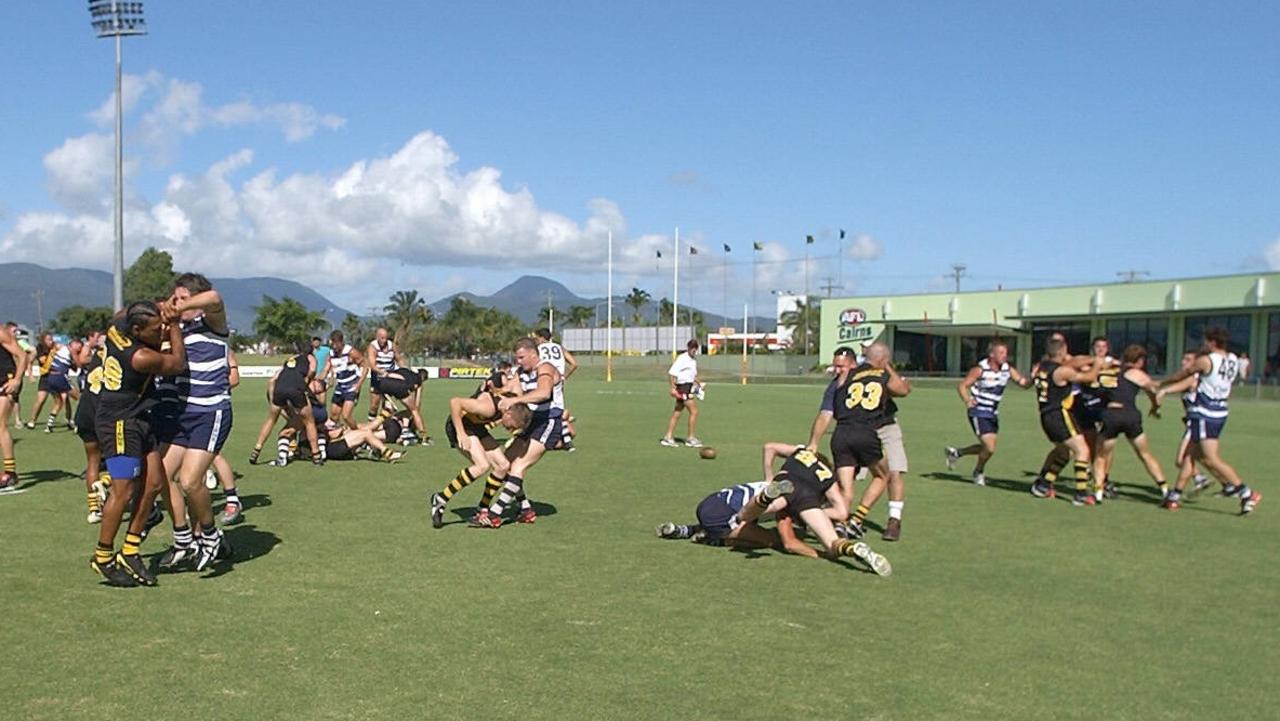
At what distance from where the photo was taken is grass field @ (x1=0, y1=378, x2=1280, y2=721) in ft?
17.0

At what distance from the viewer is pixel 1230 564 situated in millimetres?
9164

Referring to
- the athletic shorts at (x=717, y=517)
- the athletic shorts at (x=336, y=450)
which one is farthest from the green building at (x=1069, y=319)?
the athletic shorts at (x=717, y=517)

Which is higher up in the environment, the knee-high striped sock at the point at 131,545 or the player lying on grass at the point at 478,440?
the player lying on grass at the point at 478,440

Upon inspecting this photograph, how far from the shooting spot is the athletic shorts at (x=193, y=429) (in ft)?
24.8

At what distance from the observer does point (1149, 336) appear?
59.3 m

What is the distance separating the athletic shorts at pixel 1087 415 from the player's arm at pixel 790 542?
19.0ft

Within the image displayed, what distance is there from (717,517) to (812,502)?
3.05 feet

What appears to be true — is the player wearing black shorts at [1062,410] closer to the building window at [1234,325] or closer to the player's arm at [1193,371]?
the player's arm at [1193,371]

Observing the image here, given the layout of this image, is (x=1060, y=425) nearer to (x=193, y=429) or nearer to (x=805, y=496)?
(x=805, y=496)

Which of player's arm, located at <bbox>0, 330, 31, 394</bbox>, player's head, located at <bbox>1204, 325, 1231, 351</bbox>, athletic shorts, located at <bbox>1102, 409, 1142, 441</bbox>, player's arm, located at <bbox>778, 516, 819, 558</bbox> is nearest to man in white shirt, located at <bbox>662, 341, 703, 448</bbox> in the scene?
athletic shorts, located at <bbox>1102, 409, 1142, 441</bbox>

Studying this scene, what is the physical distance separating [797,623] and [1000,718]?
182 centimetres

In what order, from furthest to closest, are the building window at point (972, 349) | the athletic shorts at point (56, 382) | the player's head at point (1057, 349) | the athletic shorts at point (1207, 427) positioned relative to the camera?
the building window at point (972, 349), the athletic shorts at point (56, 382), the player's head at point (1057, 349), the athletic shorts at point (1207, 427)

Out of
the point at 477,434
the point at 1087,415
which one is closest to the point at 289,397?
the point at 477,434

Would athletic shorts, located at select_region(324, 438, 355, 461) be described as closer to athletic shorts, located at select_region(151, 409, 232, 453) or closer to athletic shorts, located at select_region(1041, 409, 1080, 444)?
athletic shorts, located at select_region(151, 409, 232, 453)
